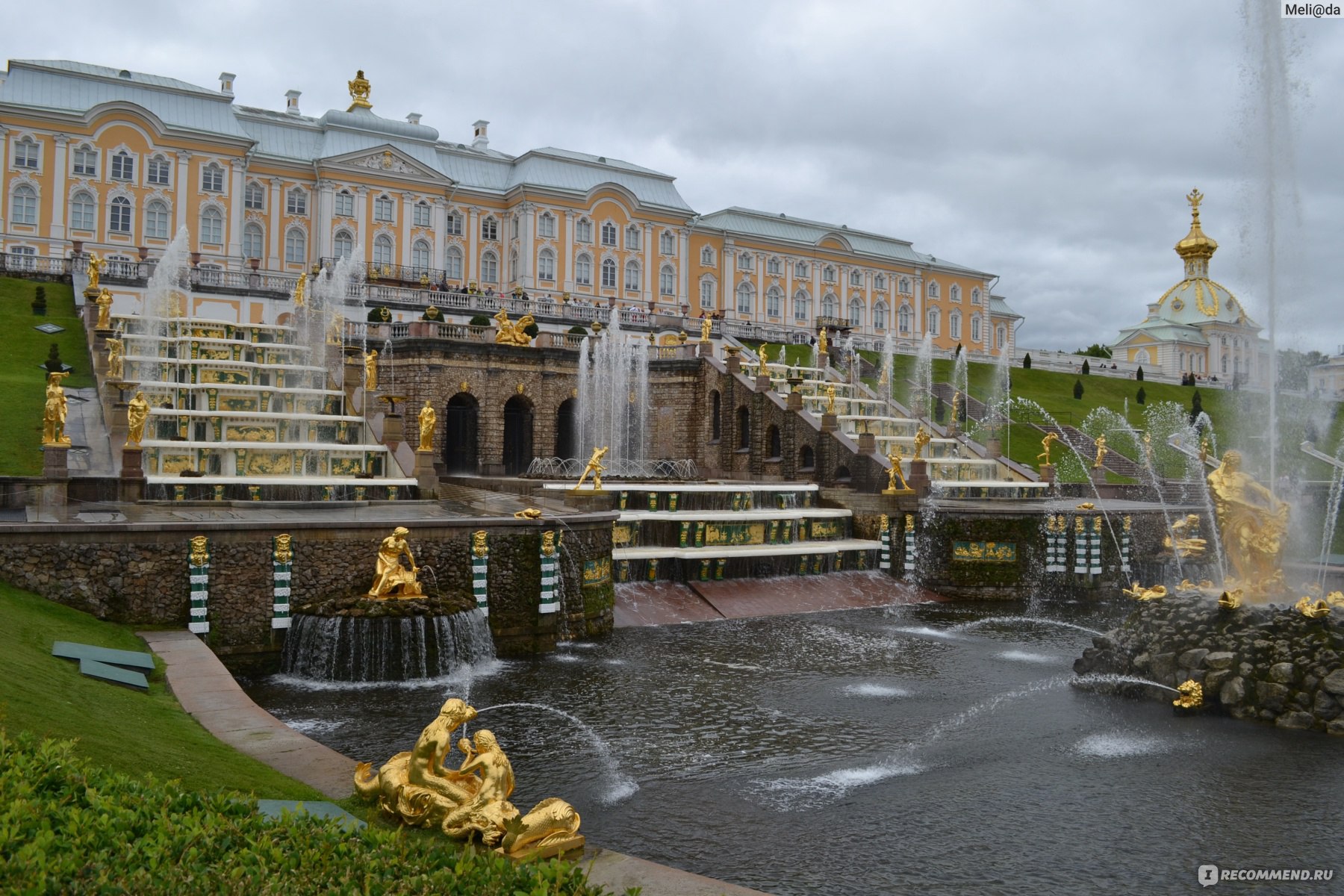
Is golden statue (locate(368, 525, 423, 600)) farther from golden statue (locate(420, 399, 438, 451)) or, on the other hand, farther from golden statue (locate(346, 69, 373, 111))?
golden statue (locate(346, 69, 373, 111))

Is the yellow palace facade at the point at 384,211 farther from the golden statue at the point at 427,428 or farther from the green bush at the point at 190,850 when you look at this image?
the green bush at the point at 190,850

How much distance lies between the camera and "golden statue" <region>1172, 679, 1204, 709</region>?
15.0m

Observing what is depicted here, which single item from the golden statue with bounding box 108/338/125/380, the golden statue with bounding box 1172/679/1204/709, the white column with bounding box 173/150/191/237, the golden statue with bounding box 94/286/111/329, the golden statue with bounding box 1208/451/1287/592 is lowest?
the golden statue with bounding box 1172/679/1204/709

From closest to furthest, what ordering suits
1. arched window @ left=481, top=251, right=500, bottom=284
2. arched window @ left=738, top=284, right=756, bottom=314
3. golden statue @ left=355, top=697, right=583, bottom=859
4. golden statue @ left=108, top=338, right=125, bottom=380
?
1. golden statue @ left=355, top=697, right=583, bottom=859
2. golden statue @ left=108, top=338, right=125, bottom=380
3. arched window @ left=481, top=251, right=500, bottom=284
4. arched window @ left=738, top=284, right=756, bottom=314

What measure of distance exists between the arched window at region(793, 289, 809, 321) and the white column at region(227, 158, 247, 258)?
135 feet

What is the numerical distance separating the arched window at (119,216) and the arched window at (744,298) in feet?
136

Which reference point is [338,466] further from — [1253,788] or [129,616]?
[1253,788]

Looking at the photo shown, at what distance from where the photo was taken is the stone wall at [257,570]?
1537 cm

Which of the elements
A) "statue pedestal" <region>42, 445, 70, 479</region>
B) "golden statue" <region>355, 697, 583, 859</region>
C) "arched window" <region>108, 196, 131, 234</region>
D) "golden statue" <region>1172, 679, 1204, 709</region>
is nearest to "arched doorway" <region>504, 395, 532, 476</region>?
"statue pedestal" <region>42, 445, 70, 479</region>

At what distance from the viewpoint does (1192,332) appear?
310 ft

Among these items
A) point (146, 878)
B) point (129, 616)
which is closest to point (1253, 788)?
point (146, 878)

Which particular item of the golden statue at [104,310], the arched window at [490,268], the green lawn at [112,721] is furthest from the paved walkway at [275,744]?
the arched window at [490,268]

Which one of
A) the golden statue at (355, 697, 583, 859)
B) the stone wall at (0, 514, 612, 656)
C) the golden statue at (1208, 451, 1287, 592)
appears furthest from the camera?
the golden statue at (1208, 451, 1287, 592)

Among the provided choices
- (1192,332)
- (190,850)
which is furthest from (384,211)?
(1192,332)
